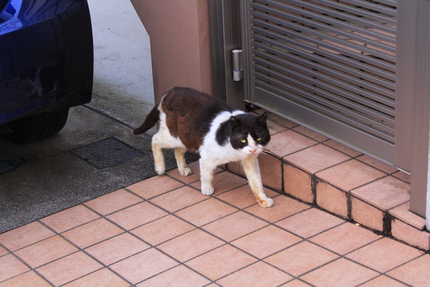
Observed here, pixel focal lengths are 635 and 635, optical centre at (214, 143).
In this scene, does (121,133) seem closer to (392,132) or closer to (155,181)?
(155,181)

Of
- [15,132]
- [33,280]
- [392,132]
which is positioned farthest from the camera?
[15,132]

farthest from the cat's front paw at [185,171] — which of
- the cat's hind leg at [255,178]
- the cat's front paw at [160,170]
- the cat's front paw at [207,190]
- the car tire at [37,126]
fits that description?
the car tire at [37,126]

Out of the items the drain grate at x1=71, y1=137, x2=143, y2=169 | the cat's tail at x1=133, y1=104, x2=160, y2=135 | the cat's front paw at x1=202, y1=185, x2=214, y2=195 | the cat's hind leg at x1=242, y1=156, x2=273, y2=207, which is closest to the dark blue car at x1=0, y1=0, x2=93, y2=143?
the cat's tail at x1=133, y1=104, x2=160, y2=135

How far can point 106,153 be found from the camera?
A: 5066mm

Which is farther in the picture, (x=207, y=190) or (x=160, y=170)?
(x=160, y=170)

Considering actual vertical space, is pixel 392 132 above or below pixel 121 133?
above

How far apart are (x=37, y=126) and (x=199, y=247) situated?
2.03 metres

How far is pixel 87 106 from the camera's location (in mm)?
5992

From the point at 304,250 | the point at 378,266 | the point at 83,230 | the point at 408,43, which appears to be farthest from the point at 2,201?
the point at 408,43

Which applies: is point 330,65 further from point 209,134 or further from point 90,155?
point 90,155

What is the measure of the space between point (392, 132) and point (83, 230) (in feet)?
6.60

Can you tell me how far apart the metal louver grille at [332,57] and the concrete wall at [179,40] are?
365 mm

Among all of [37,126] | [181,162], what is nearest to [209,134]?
[181,162]

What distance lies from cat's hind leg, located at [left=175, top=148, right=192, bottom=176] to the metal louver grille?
0.75 m
